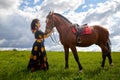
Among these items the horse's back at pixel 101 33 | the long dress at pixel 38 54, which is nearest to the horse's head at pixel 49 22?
the long dress at pixel 38 54

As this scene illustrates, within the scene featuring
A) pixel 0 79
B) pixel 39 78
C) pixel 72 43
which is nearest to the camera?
pixel 39 78

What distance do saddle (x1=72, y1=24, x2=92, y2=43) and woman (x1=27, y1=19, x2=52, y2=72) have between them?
1.50m

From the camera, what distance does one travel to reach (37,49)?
13.2m

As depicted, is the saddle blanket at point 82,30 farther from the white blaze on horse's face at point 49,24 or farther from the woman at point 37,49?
the woman at point 37,49

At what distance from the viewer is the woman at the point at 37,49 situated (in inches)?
517

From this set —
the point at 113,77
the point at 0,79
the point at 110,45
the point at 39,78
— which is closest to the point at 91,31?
the point at 110,45

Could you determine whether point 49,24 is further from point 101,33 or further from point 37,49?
point 101,33

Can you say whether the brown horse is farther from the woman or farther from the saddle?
the woman

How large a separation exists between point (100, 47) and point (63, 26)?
3106 mm

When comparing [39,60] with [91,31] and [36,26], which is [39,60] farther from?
[91,31]

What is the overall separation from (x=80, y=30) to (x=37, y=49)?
101 inches

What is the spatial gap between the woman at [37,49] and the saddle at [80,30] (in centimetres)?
150

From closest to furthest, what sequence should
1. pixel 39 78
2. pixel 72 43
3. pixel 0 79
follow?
pixel 39 78 < pixel 0 79 < pixel 72 43

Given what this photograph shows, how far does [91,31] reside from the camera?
46.4 feet
